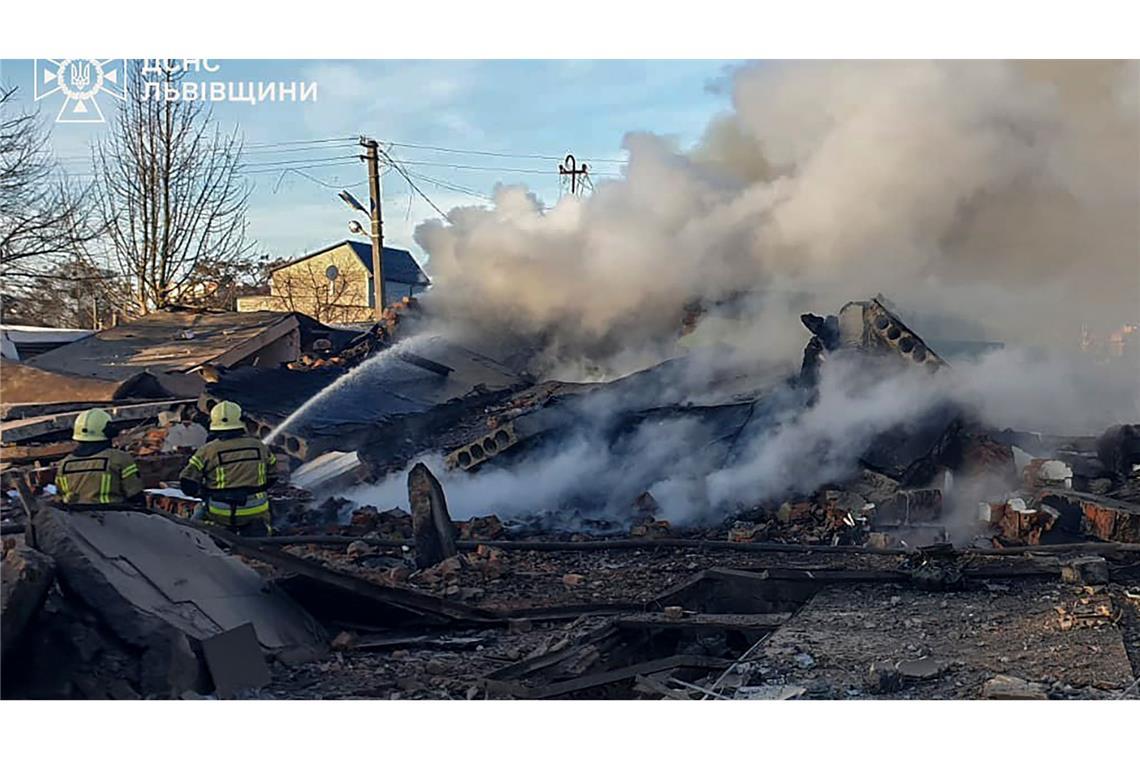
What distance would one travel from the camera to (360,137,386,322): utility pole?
6.95m

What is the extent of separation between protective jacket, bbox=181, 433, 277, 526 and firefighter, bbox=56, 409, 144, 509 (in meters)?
0.35

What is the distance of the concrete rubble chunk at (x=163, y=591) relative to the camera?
17.3ft

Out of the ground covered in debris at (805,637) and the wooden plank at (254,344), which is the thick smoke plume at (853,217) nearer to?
the wooden plank at (254,344)

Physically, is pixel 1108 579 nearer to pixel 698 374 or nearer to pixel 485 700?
pixel 698 374

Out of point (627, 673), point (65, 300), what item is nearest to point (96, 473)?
point (65, 300)

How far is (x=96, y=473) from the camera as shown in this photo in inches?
252

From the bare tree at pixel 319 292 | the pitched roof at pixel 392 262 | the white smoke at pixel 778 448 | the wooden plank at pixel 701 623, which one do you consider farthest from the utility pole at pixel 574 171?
the wooden plank at pixel 701 623

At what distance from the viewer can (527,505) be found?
305 inches

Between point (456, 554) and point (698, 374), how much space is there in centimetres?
276

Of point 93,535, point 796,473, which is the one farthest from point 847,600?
point 93,535

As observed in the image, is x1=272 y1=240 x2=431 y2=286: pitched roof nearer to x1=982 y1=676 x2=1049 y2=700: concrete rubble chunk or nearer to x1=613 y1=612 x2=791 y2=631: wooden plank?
x1=613 y1=612 x2=791 y2=631: wooden plank

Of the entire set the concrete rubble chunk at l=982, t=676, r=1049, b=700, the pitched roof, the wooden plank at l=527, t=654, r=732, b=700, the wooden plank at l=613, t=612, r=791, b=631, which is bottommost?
the concrete rubble chunk at l=982, t=676, r=1049, b=700

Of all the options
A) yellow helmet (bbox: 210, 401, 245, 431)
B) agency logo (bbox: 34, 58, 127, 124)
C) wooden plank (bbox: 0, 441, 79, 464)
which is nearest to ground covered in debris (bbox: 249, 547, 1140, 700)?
yellow helmet (bbox: 210, 401, 245, 431)

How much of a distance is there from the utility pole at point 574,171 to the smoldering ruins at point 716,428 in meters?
0.36
